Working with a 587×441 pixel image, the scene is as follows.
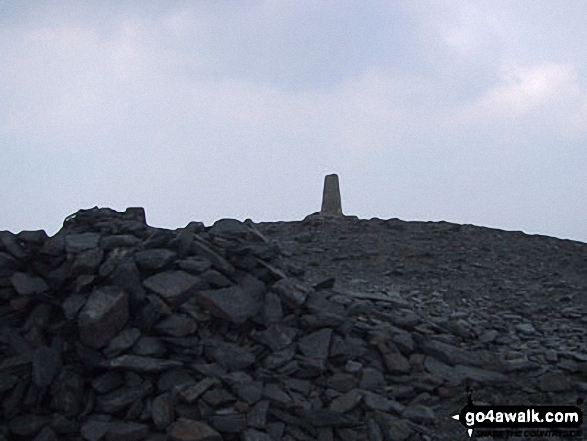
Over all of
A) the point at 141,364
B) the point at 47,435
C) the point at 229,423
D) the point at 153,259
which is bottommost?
the point at 47,435

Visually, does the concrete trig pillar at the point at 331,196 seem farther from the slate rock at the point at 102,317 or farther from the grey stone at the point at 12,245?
the slate rock at the point at 102,317

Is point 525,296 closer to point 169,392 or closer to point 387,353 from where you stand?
point 387,353

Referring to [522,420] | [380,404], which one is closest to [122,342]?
[380,404]

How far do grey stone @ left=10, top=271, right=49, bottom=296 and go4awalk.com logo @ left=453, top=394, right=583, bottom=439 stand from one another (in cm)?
605

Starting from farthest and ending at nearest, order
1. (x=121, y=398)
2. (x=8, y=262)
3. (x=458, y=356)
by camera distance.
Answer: (x=8, y=262), (x=458, y=356), (x=121, y=398)

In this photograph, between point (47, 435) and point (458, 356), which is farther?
point (458, 356)

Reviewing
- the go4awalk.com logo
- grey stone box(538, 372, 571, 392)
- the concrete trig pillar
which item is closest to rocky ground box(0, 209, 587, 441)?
grey stone box(538, 372, 571, 392)

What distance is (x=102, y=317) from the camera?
8305mm

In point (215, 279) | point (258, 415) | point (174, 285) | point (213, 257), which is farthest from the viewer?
point (213, 257)

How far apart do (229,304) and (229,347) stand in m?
0.66

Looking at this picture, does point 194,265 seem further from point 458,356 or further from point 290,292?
point 458,356

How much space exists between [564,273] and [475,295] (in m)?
3.20

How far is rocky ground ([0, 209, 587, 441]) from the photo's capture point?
7641 millimetres

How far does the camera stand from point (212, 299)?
28.6ft
